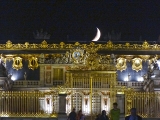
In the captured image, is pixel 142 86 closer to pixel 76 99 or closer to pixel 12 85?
pixel 76 99

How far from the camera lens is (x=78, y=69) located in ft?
133

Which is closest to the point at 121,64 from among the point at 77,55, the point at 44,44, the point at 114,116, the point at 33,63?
the point at 77,55

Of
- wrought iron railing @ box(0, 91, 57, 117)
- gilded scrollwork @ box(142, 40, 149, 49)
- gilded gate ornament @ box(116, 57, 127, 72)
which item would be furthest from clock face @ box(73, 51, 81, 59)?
gilded scrollwork @ box(142, 40, 149, 49)

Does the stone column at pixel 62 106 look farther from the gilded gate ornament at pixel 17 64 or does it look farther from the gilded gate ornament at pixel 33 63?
the gilded gate ornament at pixel 17 64

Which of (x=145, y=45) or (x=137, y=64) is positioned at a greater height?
(x=145, y=45)

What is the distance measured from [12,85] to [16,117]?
1676 cm

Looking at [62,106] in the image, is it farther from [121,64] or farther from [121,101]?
[121,64]

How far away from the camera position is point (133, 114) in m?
21.6

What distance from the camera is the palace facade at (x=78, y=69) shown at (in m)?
42.8

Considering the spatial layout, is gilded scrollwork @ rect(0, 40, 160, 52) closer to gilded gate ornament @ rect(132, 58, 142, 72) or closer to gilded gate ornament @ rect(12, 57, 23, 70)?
gilded gate ornament @ rect(132, 58, 142, 72)

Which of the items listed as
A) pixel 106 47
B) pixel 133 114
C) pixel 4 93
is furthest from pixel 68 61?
pixel 133 114

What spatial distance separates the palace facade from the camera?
42750 mm

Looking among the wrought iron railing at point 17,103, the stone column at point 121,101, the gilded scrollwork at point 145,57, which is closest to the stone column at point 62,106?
the wrought iron railing at point 17,103

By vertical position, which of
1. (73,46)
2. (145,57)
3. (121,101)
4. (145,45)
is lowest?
(121,101)
